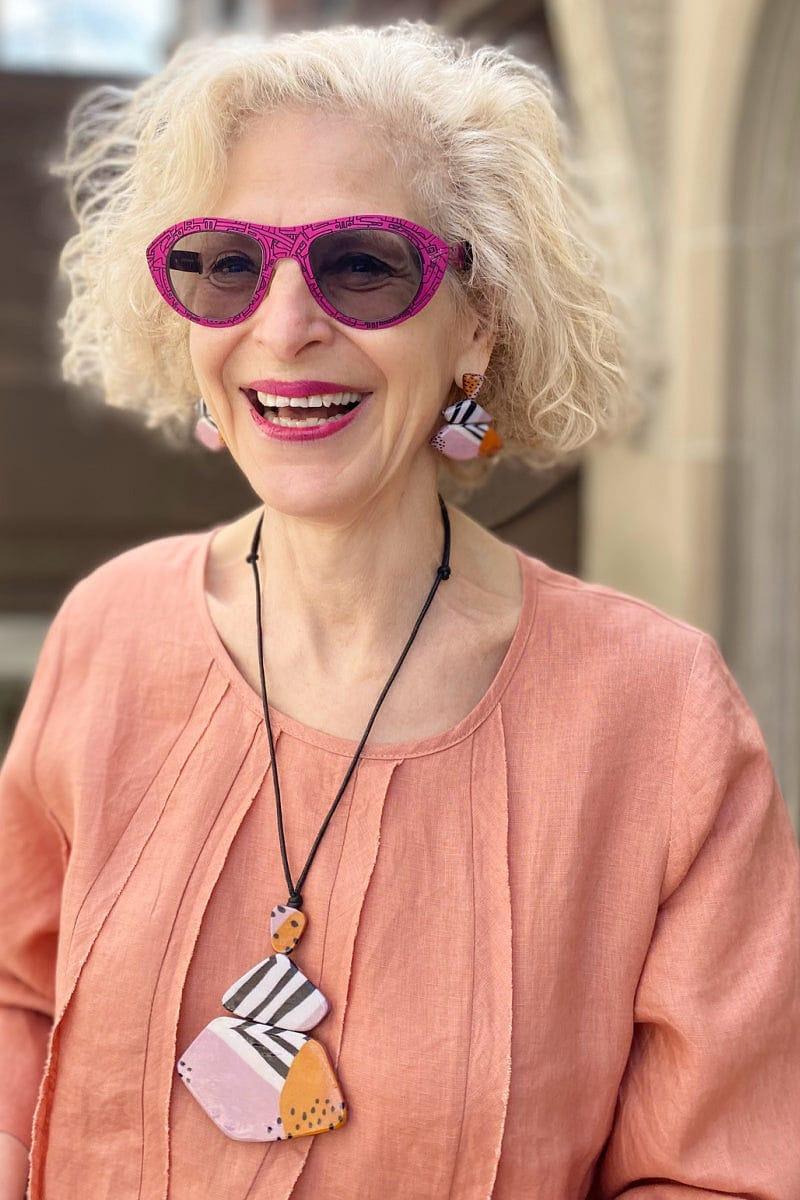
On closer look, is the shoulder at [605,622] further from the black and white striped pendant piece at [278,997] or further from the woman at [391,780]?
the black and white striped pendant piece at [278,997]

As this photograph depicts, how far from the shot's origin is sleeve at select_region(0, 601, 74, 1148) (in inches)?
62.3

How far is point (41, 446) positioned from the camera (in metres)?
5.55

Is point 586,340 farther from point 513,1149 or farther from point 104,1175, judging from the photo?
point 104,1175

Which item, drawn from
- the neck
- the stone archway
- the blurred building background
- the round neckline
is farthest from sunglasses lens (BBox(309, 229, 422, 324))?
the stone archway

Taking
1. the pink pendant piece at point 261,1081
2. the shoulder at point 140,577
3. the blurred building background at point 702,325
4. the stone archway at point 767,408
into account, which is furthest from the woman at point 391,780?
the stone archway at point 767,408

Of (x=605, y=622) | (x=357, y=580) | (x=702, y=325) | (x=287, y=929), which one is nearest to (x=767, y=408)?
(x=702, y=325)

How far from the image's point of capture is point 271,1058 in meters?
1.35

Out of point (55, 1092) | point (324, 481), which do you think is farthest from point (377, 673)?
point (55, 1092)

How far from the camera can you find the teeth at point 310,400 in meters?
1.34

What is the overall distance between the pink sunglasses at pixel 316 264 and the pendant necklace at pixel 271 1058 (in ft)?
2.14

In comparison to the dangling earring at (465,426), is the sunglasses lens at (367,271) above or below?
above

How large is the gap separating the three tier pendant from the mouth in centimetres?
54

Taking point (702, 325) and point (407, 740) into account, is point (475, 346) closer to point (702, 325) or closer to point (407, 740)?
point (407, 740)

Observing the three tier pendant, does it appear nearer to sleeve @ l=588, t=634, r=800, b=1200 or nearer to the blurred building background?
sleeve @ l=588, t=634, r=800, b=1200
